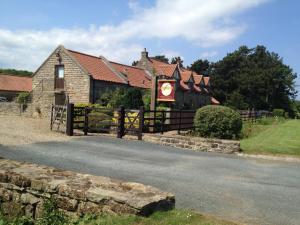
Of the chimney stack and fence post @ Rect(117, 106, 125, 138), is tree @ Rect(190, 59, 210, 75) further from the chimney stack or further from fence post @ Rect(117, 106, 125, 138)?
fence post @ Rect(117, 106, 125, 138)

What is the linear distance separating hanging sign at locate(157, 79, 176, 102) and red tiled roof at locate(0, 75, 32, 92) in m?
33.5

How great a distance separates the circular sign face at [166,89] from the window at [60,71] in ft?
51.5

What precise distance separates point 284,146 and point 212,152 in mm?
3471

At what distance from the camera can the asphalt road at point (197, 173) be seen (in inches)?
263

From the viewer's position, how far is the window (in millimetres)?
33625

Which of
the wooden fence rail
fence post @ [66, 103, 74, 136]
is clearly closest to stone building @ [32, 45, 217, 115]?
the wooden fence rail

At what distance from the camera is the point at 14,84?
50531 millimetres

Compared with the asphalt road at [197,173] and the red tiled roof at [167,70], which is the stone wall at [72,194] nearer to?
the asphalt road at [197,173]

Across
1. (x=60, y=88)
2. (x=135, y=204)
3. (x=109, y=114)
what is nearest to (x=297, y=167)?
(x=135, y=204)

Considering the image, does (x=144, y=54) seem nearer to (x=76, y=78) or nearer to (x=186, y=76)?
(x=186, y=76)

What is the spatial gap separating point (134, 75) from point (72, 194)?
3422 centimetres

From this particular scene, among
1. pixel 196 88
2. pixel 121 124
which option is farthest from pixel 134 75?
pixel 121 124

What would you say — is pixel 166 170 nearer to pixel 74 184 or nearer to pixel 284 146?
pixel 74 184

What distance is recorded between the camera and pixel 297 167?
11.4 meters
